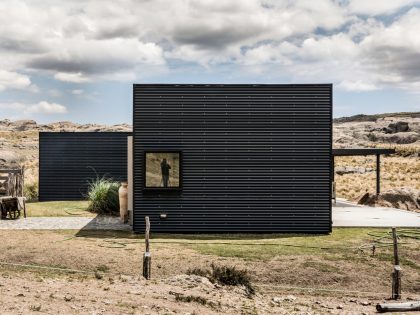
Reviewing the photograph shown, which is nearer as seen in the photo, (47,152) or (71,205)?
(71,205)

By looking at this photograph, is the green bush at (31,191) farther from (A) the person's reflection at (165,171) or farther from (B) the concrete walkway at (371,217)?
(B) the concrete walkway at (371,217)

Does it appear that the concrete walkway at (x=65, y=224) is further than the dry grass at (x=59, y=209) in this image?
No

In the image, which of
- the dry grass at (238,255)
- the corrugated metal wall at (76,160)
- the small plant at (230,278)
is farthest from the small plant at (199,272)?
the corrugated metal wall at (76,160)

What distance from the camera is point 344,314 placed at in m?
8.73

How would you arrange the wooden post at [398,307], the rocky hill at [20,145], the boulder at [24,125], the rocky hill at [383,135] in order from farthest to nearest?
1. the boulder at [24,125]
2. the rocky hill at [383,135]
3. the rocky hill at [20,145]
4. the wooden post at [398,307]

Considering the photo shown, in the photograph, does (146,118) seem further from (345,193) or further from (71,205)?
(345,193)

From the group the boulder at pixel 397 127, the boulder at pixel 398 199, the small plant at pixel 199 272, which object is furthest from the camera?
the boulder at pixel 397 127

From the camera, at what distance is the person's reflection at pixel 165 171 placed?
51.6ft

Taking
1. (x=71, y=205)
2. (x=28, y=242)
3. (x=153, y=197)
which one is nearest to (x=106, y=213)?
(x=71, y=205)

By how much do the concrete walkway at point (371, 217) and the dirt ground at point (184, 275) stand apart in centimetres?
233

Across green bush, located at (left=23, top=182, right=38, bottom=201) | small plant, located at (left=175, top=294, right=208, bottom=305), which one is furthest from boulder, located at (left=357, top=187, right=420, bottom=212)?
small plant, located at (left=175, top=294, right=208, bottom=305)

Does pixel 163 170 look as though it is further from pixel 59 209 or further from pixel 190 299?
pixel 59 209

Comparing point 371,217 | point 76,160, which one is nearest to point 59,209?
point 76,160

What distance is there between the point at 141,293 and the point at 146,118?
7.74 m
